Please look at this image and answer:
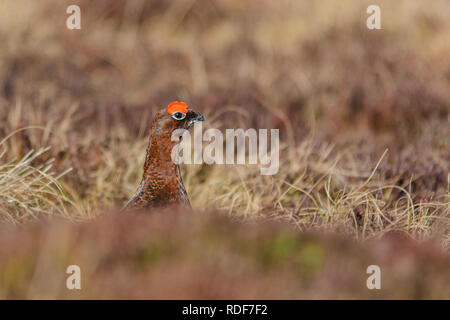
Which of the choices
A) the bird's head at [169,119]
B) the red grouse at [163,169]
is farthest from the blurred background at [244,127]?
the bird's head at [169,119]

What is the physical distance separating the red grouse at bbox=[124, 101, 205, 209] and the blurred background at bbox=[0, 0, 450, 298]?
11.9 inches

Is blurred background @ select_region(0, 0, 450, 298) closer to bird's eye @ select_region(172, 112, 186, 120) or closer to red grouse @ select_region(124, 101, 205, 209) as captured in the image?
red grouse @ select_region(124, 101, 205, 209)

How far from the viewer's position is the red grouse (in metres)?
4.20

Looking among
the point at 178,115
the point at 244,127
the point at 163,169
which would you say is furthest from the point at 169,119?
the point at 244,127

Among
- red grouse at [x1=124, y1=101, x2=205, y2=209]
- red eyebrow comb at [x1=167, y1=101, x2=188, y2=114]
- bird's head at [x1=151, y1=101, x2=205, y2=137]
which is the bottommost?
red grouse at [x1=124, y1=101, x2=205, y2=209]

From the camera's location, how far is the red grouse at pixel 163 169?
13.8 feet

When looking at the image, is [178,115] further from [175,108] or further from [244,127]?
[244,127]

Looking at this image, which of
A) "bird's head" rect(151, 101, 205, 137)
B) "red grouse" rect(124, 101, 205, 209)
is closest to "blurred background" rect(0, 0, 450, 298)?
"red grouse" rect(124, 101, 205, 209)

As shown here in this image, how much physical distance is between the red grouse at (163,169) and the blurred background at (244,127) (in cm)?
30

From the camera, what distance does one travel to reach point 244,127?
727 centimetres

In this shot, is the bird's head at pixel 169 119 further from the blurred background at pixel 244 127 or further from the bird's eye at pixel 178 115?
the blurred background at pixel 244 127

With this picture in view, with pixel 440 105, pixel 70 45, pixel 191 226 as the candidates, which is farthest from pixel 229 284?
pixel 70 45
